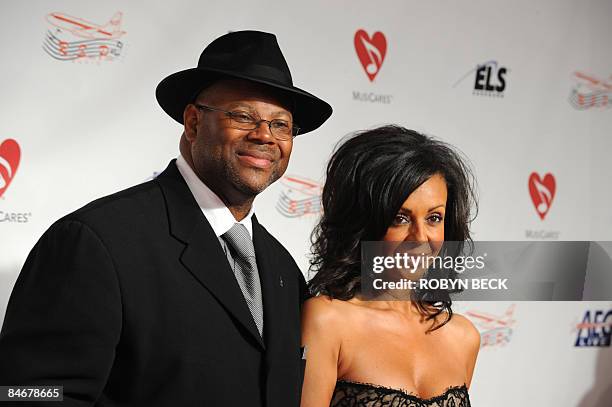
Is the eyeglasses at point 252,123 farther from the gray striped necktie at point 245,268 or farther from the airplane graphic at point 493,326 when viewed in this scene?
the airplane graphic at point 493,326

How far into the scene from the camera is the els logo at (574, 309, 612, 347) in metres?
3.37

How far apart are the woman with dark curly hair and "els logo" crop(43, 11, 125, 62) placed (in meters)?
0.97

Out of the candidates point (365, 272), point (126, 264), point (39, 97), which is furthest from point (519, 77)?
point (126, 264)

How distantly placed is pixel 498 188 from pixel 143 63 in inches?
60.6

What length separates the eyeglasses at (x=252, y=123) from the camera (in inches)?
60.8

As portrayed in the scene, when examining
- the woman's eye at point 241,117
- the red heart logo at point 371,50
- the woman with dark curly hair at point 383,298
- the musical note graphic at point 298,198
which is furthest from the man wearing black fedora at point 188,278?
the red heart logo at point 371,50

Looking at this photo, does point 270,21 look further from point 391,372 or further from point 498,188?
point 391,372

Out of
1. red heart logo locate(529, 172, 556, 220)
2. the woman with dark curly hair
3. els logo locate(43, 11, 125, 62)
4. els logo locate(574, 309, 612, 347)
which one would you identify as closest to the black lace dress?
the woman with dark curly hair

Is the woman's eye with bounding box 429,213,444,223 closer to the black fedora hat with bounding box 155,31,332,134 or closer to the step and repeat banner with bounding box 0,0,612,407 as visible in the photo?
the black fedora hat with bounding box 155,31,332,134

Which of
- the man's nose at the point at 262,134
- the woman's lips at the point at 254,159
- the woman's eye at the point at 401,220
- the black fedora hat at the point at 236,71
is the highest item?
the black fedora hat at the point at 236,71

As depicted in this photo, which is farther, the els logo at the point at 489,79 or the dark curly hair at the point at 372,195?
the els logo at the point at 489,79

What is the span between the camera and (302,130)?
1796 mm

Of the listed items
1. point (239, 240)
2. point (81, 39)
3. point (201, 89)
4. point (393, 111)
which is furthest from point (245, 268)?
point (393, 111)

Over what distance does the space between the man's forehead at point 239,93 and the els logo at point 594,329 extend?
2.29 meters
